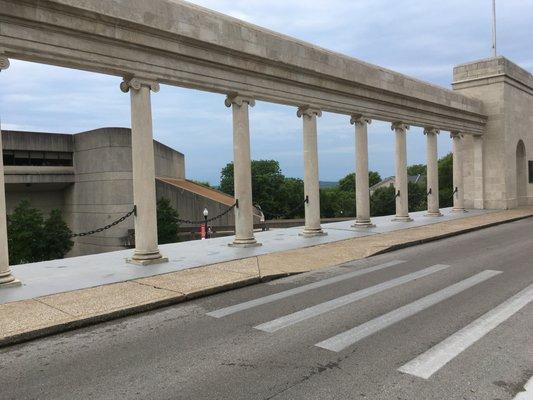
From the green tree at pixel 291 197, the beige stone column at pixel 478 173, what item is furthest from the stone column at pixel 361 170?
the green tree at pixel 291 197

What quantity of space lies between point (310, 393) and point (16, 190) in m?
45.9

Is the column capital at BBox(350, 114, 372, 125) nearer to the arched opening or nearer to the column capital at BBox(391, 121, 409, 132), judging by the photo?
the column capital at BBox(391, 121, 409, 132)

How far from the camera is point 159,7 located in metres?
10.7

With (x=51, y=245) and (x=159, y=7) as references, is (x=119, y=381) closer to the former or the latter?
(x=159, y=7)

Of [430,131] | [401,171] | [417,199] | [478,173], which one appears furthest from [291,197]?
[401,171]

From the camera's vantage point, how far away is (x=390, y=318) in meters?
6.04

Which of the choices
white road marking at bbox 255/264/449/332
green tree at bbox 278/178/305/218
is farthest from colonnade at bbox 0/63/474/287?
green tree at bbox 278/178/305/218

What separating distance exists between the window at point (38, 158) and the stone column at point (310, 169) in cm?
3374

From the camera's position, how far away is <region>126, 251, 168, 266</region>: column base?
10375 mm

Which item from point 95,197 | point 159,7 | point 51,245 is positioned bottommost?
point 51,245

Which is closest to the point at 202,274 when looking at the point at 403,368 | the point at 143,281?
the point at 143,281

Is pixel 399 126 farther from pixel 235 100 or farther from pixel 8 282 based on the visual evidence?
pixel 8 282

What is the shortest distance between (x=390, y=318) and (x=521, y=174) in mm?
27896

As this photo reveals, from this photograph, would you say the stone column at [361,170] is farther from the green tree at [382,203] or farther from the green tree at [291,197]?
the green tree at [291,197]
